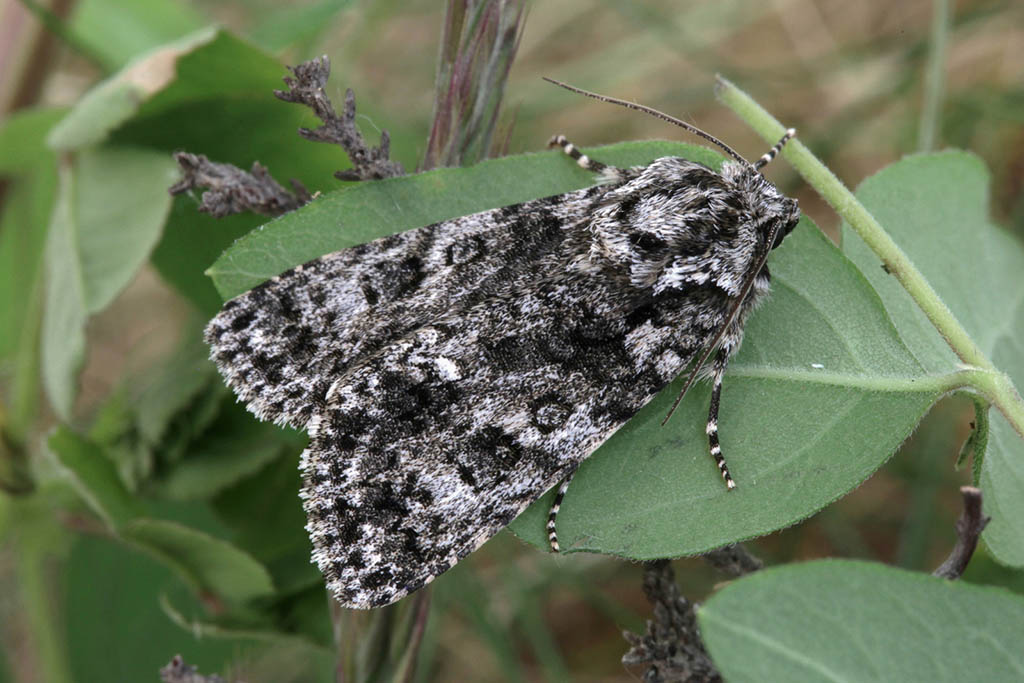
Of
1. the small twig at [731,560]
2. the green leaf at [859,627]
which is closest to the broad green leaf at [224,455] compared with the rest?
the small twig at [731,560]

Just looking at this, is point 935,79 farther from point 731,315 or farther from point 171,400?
point 171,400

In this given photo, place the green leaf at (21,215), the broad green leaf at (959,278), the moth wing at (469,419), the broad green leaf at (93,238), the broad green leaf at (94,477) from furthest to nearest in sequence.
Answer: the green leaf at (21,215) → the broad green leaf at (93,238) → the broad green leaf at (94,477) → the moth wing at (469,419) → the broad green leaf at (959,278)

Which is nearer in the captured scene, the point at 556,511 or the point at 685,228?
the point at 556,511

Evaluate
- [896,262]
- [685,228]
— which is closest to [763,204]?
[685,228]

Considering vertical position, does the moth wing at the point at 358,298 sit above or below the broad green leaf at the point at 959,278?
below

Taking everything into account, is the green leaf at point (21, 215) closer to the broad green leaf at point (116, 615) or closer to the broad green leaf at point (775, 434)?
the broad green leaf at point (116, 615)
